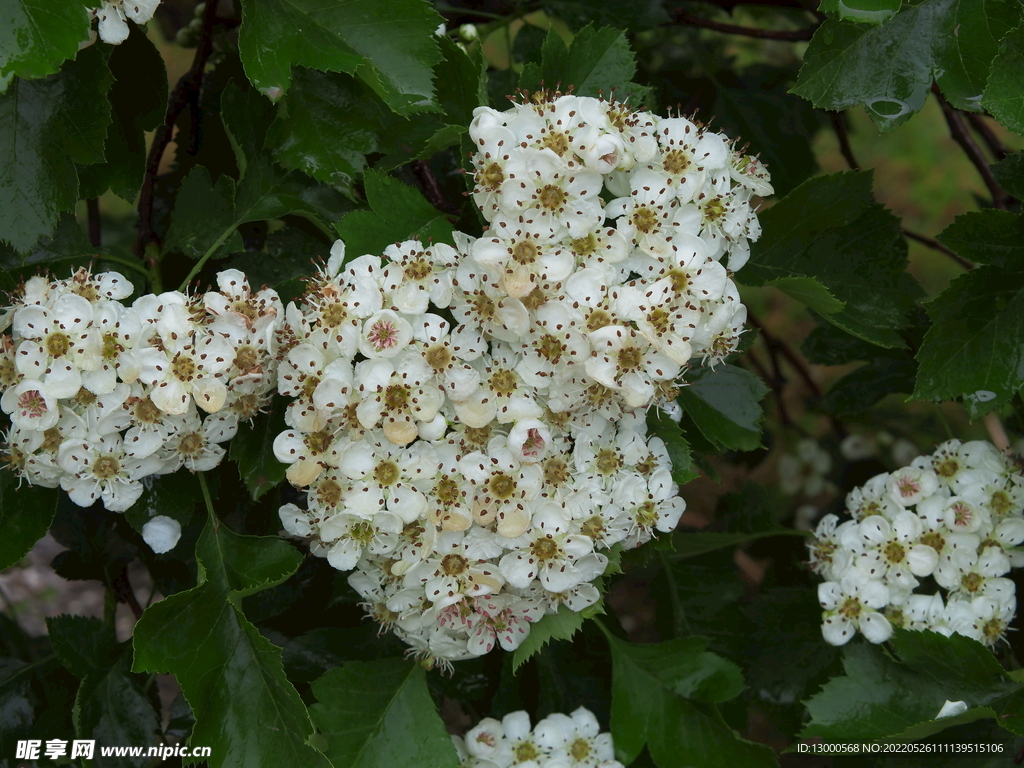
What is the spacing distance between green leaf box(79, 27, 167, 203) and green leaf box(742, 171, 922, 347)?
115 cm

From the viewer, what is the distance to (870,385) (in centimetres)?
224

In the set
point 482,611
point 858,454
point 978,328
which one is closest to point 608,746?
point 482,611

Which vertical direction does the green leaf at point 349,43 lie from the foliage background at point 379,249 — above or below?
above

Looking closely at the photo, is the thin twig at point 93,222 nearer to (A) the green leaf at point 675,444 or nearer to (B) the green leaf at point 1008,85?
(A) the green leaf at point 675,444

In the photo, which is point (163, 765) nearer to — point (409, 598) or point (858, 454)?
point (409, 598)

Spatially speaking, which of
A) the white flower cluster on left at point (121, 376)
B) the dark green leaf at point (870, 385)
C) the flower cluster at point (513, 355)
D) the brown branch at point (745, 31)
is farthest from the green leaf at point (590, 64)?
the dark green leaf at point (870, 385)

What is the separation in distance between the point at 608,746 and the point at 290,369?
3.20ft

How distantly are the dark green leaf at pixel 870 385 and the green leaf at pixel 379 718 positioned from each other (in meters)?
1.26

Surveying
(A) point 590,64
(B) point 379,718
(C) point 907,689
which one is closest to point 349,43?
(A) point 590,64

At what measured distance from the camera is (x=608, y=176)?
146cm

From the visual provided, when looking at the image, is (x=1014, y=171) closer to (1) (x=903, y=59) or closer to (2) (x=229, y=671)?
(1) (x=903, y=59)

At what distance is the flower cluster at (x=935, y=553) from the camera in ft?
5.84

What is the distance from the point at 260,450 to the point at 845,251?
121 cm

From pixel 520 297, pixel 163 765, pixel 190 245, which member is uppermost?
pixel 520 297
